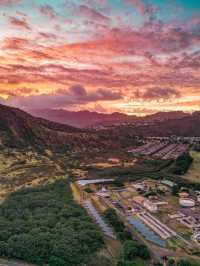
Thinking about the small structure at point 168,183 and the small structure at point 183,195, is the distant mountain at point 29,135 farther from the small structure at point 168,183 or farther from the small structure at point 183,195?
the small structure at point 183,195

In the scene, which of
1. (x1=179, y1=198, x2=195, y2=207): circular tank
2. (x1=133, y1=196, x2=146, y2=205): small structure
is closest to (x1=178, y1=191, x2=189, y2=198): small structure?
(x1=179, y1=198, x2=195, y2=207): circular tank

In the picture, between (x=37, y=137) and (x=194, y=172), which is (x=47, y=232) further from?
(x=37, y=137)

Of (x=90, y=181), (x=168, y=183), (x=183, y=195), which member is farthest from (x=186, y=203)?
(x=90, y=181)

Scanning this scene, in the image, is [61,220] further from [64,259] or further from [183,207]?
[183,207]

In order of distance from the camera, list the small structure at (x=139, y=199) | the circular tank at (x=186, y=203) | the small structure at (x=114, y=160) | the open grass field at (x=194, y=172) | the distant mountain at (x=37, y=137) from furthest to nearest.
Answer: the distant mountain at (x=37, y=137) < the small structure at (x=114, y=160) < the open grass field at (x=194, y=172) < the small structure at (x=139, y=199) < the circular tank at (x=186, y=203)

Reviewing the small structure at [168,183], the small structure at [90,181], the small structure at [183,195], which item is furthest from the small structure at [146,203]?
the small structure at [90,181]

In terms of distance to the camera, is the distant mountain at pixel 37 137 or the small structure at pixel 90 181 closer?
the small structure at pixel 90 181

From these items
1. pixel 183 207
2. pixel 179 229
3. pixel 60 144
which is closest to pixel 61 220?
pixel 179 229

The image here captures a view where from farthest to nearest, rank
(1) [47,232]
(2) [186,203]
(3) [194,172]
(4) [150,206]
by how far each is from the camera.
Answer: (3) [194,172]
(2) [186,203]
(4) [150,206]
(1) [47,232]

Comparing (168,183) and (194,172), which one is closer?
(168,183)
